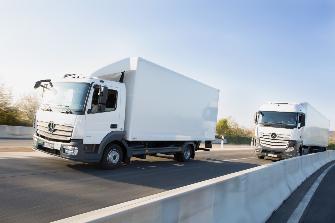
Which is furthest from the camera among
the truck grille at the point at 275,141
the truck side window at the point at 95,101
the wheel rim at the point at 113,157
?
the truck grille at the point at 275,141

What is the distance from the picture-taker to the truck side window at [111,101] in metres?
13.1

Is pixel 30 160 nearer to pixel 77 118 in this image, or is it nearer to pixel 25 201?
pixel 77 118

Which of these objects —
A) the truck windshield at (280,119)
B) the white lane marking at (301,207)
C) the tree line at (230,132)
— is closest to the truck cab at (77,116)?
the white lane marking at (301,207)

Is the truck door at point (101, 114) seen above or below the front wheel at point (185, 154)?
above

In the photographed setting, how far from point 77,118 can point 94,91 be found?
989mm

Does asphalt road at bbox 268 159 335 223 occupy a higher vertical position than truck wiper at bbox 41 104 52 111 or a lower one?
lower

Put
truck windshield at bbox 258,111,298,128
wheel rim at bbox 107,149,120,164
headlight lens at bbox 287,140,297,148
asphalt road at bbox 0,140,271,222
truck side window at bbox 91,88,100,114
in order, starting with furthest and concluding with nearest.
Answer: truck windshield at bbox 258,111,298,128
headlight lens at bbox 287,140,297,148
wheel rim at bbox 107,149,120,164
truck side window at bbox 91,88,100,114
asphalt road at bbox 0,140,271,222

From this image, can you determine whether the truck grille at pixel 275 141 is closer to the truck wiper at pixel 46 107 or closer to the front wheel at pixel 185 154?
the front wheel at pixel 185 154

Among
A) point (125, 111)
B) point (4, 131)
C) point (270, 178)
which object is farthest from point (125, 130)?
point (4, 131)

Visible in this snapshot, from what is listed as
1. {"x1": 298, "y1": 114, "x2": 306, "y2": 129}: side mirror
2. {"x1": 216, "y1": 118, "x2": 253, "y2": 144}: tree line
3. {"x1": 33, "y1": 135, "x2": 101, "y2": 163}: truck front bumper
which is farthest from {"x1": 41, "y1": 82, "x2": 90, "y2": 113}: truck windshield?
{"x1": 216, "y1": 118, "x2": 253, "y2": 144}: tree line

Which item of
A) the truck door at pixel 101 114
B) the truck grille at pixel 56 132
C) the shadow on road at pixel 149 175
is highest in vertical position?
the truck door at pixel 101 114

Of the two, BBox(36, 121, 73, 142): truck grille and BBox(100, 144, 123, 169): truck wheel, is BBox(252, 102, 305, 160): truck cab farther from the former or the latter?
BBox(36, 121, 73, 142): truck grille

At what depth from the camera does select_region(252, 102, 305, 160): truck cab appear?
2317 cm

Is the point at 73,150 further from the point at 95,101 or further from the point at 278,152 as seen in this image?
the point at 278,152
